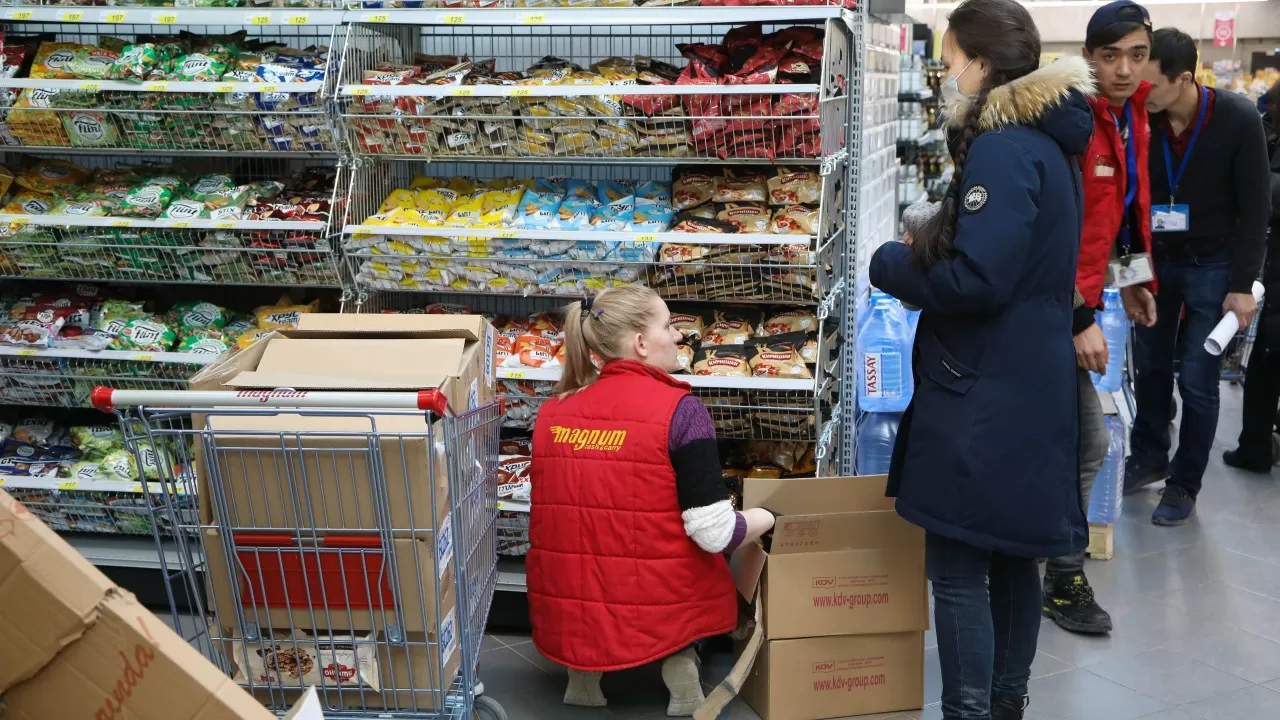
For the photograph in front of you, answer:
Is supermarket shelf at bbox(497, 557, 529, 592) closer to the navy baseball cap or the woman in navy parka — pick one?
the woman in navy parka

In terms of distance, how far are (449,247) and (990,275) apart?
1.85 meters

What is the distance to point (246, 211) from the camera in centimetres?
381

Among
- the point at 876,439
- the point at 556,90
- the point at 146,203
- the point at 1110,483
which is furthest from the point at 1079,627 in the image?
the point at 146,203

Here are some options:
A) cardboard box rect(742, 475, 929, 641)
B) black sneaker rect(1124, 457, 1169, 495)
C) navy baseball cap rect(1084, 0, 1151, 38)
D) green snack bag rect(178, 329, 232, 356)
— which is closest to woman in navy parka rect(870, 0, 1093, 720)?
cardboard box rect(742, 475, 929, 641)

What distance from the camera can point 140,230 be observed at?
382 cm

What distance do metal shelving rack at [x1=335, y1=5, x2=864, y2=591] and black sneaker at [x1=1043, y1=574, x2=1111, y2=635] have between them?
843 mm

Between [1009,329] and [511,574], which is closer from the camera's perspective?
[1009,329]

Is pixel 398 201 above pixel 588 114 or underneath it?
underneath

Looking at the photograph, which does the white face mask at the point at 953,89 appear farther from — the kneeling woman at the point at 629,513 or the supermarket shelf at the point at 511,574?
the supermarket shelf at the point at 511,574

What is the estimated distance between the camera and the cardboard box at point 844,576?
307cm

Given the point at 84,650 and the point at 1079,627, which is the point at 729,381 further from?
the point at 84,650

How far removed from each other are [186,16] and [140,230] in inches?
28.4

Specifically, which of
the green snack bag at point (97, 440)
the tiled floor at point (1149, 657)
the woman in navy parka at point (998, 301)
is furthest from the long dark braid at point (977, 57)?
the green snack bag at point (97, 440)

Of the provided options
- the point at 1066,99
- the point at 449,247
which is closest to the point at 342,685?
the point at 449,247
